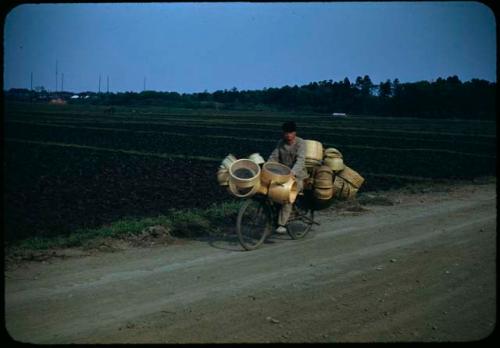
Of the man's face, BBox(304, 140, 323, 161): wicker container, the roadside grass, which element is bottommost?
the roadside grass

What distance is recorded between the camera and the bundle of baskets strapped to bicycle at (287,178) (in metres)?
8.41

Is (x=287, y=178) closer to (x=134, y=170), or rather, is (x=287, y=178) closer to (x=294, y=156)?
(x=294, y=156)

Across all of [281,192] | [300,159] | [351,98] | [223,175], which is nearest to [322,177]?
[300,159]

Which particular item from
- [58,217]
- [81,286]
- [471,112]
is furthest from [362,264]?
[471,112]

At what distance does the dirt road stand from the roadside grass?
2.40 ft

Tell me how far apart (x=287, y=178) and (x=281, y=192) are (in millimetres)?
239

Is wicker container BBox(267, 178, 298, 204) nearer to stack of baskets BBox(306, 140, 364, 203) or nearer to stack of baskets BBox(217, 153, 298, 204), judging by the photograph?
stack of baskets BBox(217, 153, 298, 204)

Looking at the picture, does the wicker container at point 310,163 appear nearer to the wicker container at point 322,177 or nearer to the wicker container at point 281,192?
the wicker container at point 322,177

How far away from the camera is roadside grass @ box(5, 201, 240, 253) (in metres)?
8.30

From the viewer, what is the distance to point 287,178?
337 inches

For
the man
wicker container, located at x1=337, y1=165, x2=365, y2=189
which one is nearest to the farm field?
the man

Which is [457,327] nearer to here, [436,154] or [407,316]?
[407,316]

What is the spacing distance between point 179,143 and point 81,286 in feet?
93.0

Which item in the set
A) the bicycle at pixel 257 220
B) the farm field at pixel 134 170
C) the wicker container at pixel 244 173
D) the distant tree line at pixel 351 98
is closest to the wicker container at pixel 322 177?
the bicycle at pixel 257 220
